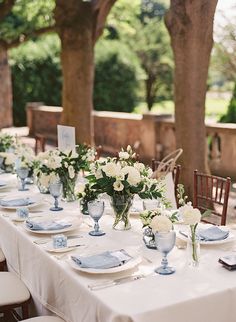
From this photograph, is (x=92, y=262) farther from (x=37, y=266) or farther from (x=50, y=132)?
(x=50, y=132)

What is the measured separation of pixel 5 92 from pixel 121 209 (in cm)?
1461

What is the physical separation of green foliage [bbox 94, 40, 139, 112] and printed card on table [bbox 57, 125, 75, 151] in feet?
53.1

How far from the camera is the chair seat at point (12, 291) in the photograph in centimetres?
361

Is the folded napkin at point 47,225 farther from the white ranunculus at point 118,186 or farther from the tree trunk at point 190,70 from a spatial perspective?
the tree trunk at point 190,70

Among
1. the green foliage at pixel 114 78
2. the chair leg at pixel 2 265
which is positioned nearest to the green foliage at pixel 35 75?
the green foliage at pixel 114 78

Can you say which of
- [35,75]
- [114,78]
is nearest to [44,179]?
[35,75]

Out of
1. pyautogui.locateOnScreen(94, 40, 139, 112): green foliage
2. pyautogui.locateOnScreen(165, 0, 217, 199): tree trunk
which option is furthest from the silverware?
pyautogui.locateOnScreen(94, 40, 139, 112): green foliage

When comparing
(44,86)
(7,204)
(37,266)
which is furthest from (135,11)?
(37,266)

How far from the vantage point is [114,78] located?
856 inches

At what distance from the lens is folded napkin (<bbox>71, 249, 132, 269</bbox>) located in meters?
3.09

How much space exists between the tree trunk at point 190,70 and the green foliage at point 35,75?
13.9 m

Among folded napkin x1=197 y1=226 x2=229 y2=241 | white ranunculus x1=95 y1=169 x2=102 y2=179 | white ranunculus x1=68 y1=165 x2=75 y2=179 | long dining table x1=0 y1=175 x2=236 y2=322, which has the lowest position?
long dining table x1=0 y1=175 x2=236 y2=322

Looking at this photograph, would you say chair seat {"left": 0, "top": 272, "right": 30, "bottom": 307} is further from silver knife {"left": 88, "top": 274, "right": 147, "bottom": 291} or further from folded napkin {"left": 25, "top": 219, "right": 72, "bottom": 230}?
silver knife {"left": 88, "top": 274, "right": 147, "bottom": 291}

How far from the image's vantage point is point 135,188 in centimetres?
371
